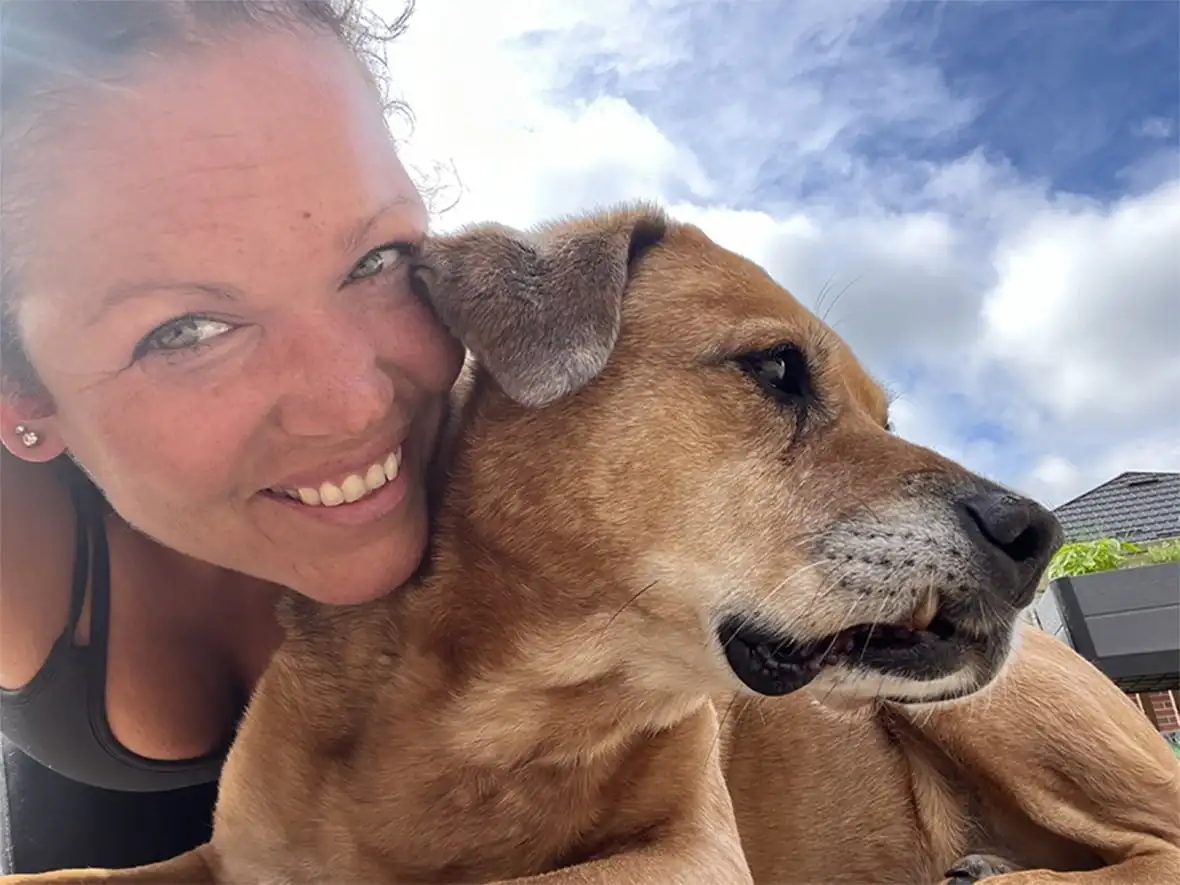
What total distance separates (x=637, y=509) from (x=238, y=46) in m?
0.71

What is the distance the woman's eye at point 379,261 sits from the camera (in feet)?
3.87

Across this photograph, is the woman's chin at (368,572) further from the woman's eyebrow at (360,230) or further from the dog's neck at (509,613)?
the woman's eyebrow at (360,230)

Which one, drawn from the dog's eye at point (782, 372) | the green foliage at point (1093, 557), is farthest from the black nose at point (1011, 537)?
the green foliage at point (1093, 557)

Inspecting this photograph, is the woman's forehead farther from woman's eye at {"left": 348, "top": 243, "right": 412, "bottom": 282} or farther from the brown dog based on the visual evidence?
the brown dog

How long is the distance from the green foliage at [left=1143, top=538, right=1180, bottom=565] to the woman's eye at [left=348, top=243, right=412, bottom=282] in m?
2.94

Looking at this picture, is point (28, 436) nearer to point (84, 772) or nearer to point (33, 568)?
point (33, 568)

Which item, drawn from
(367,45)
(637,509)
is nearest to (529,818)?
(637,509)

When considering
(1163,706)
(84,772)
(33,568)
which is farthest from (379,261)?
(1163,706)

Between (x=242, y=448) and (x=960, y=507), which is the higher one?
(x=960, y=507)

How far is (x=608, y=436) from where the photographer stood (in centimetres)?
128

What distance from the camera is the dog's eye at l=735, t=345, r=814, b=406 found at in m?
1.34

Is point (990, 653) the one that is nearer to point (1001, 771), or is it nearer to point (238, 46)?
point (1001, 771)

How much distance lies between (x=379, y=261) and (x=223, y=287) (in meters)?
0.23

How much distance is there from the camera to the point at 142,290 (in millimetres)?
1027
